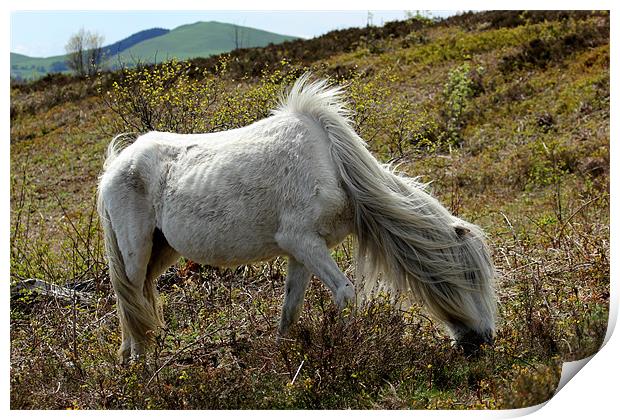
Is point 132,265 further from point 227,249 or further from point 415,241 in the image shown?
point 415,241

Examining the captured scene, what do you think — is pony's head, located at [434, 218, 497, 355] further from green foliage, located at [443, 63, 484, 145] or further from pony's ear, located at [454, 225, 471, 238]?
green foliage, located at [443, 63, 484, 145]

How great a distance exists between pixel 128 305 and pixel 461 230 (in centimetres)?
310

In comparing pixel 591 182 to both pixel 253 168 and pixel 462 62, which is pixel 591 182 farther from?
pixel 462 62

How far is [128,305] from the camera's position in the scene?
6777 mm

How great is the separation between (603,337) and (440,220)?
1.74m

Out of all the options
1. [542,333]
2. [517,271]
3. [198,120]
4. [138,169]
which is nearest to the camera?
[542,333]

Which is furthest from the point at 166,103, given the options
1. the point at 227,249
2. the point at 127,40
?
the point at 127,40

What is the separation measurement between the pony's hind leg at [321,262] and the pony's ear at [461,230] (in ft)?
3.27

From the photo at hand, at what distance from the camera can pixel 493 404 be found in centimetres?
505

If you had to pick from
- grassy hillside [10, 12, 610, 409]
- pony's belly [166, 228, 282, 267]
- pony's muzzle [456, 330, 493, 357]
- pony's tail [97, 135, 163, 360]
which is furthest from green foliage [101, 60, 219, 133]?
pony's muzzle [456, 330, 493, 357]

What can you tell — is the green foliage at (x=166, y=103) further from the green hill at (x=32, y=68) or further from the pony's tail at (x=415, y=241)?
the green hill at (x=32, y=68)

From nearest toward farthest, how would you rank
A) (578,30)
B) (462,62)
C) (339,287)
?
(339,287)
(578,30)
(462,62)

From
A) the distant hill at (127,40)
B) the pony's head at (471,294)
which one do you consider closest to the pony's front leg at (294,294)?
the pony's head at (471,294)

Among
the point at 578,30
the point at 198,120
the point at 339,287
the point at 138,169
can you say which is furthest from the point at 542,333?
the point at 578,30
